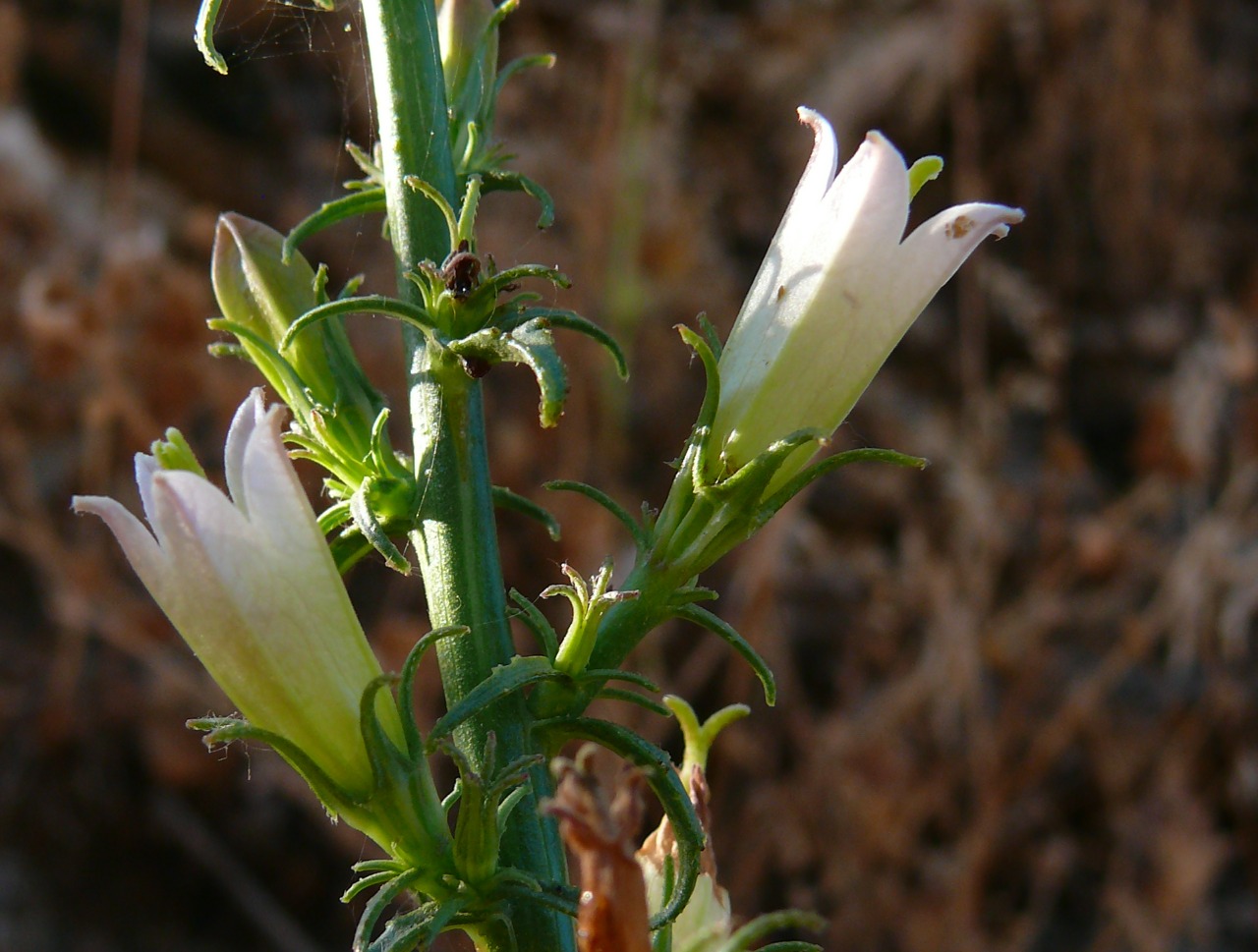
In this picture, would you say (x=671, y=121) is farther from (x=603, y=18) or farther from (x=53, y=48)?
(x=53, y=48)

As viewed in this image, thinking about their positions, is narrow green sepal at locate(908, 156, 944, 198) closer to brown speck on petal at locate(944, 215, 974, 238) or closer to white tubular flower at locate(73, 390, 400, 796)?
brown speck on petal at locate(944, 215, 974, 238)

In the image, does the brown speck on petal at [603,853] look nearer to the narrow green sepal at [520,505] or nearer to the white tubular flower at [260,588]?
the white tubular flower at [260,588]

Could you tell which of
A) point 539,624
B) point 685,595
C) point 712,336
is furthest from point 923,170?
point 539,624

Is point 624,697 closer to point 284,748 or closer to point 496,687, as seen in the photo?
Answer: point 496,687

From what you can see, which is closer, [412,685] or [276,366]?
[412,685]

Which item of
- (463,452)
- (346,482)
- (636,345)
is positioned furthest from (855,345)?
(636,345)

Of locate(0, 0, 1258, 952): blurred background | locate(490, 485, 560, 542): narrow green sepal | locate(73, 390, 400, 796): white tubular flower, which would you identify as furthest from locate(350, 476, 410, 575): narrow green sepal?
locate(0, 0, 1258, 952): blurred background
